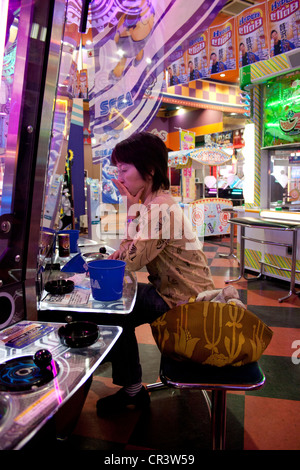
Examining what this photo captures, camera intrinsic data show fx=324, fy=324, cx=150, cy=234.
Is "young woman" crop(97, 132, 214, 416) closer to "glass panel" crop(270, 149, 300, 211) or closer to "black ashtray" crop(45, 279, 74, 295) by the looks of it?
"black ashtray" crop(45, 279, 74, 295)

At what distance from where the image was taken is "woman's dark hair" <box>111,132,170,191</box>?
142 cm

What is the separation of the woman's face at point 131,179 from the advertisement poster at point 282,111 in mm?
2966

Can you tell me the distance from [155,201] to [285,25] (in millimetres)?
3613

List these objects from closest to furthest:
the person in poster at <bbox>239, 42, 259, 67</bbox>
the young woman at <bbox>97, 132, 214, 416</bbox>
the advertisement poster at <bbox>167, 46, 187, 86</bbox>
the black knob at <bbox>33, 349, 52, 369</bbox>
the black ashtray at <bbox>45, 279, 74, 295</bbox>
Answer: the black knob at <bbox>33, 349, 52, 369</bbox> → the black ashtray at <bbox>45, 279, 74, 295</bbox> → the young woman at <bbox>97, 132, 214, 416</bbox> → the person in poster at <bbox>239, 42, 259, 67</bbox> → the advertisement poster at <bbox>167, 46, 187, 86</bbox>

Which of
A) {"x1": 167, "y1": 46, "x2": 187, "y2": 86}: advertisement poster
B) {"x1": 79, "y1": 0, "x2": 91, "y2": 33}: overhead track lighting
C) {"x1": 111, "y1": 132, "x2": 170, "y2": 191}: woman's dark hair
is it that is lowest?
{"x1": 111, "y1": 132, "x2": 170, "y2": 191}: woman's dark hair

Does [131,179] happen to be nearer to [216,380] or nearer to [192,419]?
[216,380]

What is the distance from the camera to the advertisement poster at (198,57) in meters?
4.80

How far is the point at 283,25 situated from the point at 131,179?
11.8ft

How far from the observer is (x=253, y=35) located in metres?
4.12

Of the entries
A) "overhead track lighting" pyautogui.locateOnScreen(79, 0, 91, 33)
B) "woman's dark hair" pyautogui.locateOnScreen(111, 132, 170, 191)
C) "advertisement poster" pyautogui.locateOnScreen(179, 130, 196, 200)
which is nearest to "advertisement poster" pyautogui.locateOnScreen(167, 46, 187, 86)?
"advertisement poster" pyautogui.locateOnScreen(179, 130, 196, 200)

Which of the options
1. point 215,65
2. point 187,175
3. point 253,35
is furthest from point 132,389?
point 187,175

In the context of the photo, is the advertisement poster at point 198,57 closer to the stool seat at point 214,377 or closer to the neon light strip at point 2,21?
the neon light strip at point 2,21

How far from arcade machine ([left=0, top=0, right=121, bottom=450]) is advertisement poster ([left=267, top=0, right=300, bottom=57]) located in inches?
151

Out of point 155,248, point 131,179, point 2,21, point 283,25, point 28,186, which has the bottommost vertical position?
point 155,248
